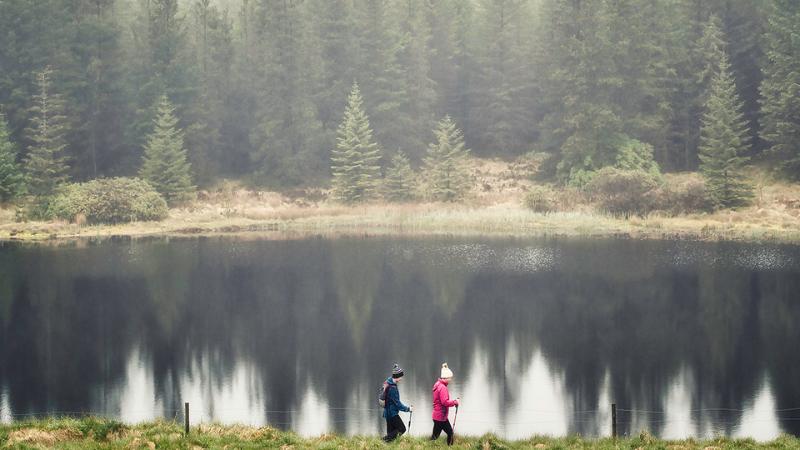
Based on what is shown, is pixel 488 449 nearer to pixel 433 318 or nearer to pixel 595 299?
pixel 433 318

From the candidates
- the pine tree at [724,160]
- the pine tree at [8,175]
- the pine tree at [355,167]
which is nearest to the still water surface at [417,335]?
the pine tree at [724,160]

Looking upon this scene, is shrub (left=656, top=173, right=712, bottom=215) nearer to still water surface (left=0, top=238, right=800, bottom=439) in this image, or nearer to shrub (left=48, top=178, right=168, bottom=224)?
still water surface (left=0, top=238, right=800, bottom=439)

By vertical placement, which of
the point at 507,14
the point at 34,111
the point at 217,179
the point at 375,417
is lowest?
the point at 375,417

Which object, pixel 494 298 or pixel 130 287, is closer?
pixel 494 298

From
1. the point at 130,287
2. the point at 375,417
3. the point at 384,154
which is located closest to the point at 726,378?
the point at 375,417

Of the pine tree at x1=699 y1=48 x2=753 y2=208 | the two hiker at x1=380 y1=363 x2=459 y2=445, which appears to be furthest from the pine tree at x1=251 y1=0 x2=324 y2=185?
the two hiker at x1=380 y1=363 x2=459 y2=445

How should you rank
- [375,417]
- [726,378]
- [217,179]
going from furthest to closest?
[217,179] < [726,378] < [375,417]

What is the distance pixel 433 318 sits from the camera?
3694cm

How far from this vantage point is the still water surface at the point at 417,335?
24594mm

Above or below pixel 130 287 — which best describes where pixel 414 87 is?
above

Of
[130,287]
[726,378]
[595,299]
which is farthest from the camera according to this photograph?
[130,287]

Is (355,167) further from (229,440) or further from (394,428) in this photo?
(229,440)

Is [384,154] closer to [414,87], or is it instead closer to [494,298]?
[414,87]

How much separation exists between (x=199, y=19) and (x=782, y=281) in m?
68.2
